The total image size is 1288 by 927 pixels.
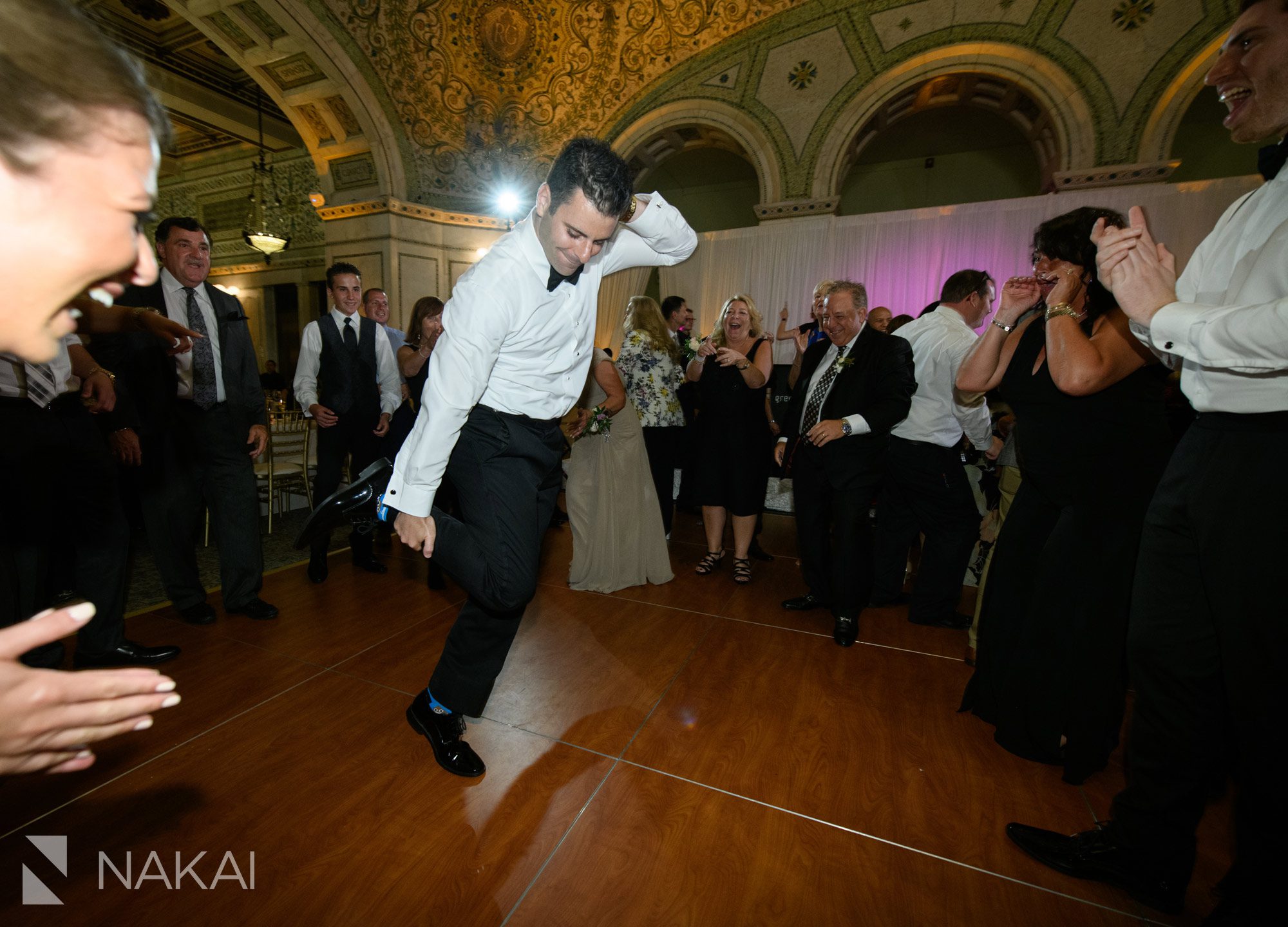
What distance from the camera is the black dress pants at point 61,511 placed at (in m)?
1.78

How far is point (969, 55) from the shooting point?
6.45 m

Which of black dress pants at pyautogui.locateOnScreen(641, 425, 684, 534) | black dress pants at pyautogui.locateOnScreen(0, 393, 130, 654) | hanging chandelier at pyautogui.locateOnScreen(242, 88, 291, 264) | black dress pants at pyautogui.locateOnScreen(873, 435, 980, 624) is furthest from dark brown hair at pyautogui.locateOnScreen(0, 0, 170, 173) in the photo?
hanging chandelier at pyautogui.locateOnScreen(242, 88, 291, 264)

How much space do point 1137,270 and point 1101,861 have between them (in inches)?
53.8

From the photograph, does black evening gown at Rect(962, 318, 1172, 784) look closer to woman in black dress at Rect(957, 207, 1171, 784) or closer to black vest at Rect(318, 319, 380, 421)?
woman in black dress at Rect(957, 207, 1171, 784)

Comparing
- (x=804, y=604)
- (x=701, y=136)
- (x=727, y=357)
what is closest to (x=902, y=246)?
(x=701, y=136)

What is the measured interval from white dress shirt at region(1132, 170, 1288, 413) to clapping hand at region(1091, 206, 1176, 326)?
0.05m

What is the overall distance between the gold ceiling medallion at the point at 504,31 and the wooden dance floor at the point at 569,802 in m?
8.15

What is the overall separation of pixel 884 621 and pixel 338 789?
8.26ft

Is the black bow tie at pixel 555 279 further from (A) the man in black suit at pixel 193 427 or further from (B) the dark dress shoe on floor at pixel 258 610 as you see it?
(B) the dark dress shoe on floor at pixel 258 610

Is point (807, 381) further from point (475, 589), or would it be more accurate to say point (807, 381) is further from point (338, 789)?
point (338, 789)

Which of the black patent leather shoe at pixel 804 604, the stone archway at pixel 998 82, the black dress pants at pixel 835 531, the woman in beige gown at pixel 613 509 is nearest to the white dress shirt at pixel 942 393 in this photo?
the black dress pants at pixel 835 531

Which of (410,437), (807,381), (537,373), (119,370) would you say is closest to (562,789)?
(410,437)

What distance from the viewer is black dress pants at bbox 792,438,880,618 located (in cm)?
267

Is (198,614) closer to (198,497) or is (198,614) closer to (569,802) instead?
(198,497)
